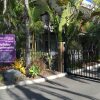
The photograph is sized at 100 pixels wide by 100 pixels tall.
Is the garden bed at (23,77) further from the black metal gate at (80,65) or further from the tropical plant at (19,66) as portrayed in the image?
the black metal gate at (80,65)

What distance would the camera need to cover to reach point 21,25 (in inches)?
720

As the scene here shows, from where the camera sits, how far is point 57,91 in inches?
477

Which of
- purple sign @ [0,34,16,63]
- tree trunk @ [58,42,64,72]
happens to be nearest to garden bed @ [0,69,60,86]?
tree trunk @ [58,42,64,72]

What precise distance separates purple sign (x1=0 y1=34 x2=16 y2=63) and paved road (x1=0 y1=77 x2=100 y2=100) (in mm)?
2378

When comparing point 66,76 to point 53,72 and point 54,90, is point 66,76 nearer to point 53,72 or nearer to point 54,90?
point 53,72

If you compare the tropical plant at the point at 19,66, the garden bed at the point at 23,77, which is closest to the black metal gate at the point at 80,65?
the garden bed at the point at 23,77

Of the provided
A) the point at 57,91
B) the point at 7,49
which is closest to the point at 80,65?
the point at 7,49

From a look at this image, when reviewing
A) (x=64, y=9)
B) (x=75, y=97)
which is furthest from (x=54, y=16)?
(x=75, y=97)

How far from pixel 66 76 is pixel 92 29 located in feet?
21.6

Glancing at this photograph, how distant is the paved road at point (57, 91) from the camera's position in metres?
11.1

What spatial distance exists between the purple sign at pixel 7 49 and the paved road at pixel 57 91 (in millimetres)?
2378

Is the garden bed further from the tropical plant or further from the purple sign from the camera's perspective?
the purple sign

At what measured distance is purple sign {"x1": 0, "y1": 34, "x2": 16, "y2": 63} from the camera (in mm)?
15099

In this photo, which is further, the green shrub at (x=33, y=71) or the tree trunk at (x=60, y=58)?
the tree trunk at (x=60, y=58)
